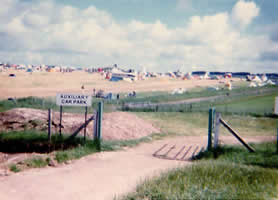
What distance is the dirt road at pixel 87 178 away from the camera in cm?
624

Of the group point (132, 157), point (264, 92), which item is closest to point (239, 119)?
point (132, 157)

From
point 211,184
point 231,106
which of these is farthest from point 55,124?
point 231,106

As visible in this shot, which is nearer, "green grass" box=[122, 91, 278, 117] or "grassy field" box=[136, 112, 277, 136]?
"grassy field" box=[136, 112, 277, 136]

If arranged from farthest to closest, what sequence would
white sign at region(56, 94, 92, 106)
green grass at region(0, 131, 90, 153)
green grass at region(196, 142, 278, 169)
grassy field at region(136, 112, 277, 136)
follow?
grassy field at region(136, 112, 277, 136) < white sign at region(56, 94, 92, 106) < green grass at region(0, 131, 90, 153) < green grass at region(196, 142, 278, 169)

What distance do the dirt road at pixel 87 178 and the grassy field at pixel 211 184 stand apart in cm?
81

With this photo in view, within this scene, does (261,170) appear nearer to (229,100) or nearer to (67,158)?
(67,158)

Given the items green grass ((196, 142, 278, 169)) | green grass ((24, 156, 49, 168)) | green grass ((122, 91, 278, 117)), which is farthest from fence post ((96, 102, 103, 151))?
green grass ((122, 91, 278, 117))

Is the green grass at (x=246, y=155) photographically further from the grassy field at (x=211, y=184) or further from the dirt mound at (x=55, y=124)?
the dirt mound at (x=55, y=124)

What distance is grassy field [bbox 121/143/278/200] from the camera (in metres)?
5.24

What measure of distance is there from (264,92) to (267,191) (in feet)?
154

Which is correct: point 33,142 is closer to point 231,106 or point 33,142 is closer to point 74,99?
point 74,99

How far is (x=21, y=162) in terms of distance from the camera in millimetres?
8305

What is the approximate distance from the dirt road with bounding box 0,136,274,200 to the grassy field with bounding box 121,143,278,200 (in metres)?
0.81

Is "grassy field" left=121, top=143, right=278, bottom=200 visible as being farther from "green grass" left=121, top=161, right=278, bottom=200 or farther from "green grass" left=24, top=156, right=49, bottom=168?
"green grass" left=24, top=156, right=49, bottom=168
